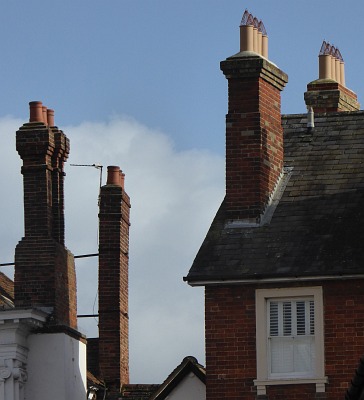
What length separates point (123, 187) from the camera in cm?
4769

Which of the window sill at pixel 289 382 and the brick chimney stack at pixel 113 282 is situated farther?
the brick chimney stack at pixel 113 282

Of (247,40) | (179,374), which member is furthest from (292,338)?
(247,40)

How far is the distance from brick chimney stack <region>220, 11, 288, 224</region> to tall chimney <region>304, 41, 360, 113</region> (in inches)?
200

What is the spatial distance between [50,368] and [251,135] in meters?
6.39

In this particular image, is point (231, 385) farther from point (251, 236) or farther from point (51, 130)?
point (51, 130)

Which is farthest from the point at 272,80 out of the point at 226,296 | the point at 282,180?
the point at 226,296

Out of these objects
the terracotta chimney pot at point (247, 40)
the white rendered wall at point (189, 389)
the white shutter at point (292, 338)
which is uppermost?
the terracotta chimney pot at point (247, 40)

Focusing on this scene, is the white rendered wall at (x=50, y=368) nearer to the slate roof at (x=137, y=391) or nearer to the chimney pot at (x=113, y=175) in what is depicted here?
the slate roof at (x=137, y=391)

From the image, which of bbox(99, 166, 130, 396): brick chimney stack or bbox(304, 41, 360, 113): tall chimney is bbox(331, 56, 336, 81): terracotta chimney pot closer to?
bbox(304, 41, 360, 113): tall chimney

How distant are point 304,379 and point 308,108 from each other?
9.44 meters

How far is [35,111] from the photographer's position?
45.6m

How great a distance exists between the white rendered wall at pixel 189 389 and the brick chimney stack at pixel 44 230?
3.15m

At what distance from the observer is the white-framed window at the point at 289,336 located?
39781 millimetres

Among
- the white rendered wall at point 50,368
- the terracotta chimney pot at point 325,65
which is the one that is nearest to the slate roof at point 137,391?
the white rendered wall at point 50,368
